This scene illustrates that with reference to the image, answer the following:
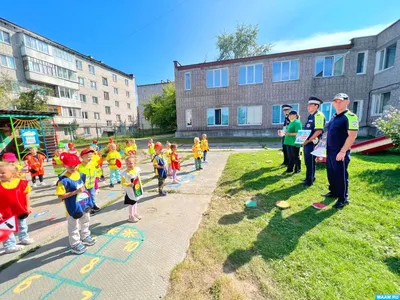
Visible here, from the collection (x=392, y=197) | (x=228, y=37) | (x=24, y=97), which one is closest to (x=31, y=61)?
(x=24, y=97)

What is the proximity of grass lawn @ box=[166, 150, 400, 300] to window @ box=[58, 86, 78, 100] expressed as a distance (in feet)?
113

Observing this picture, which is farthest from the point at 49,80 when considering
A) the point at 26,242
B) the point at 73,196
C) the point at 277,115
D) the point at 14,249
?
the point at 73,196

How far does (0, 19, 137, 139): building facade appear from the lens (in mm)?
23438

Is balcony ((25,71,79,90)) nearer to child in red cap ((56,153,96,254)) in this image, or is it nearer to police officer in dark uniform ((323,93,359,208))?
child in red cap ((56,153,96,254))

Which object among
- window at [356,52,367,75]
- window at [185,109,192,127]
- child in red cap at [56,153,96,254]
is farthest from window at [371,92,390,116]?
child in red cap at [56,153,96,254]

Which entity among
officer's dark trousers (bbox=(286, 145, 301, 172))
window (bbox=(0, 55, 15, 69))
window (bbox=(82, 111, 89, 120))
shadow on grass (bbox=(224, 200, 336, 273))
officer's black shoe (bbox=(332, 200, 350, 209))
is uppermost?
window (bbox=(0, 55, 15, 69))

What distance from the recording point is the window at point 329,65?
622 inches

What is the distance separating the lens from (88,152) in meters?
3.77

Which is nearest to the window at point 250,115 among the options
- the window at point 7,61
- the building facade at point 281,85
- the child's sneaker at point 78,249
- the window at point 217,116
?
the building facade at point 281,85

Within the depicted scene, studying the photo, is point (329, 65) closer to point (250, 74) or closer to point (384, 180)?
point (250, 74)

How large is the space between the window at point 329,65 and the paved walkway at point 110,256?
700 inches

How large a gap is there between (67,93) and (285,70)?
1262 inches

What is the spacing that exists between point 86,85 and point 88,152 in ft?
120

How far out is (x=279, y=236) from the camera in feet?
9.37
